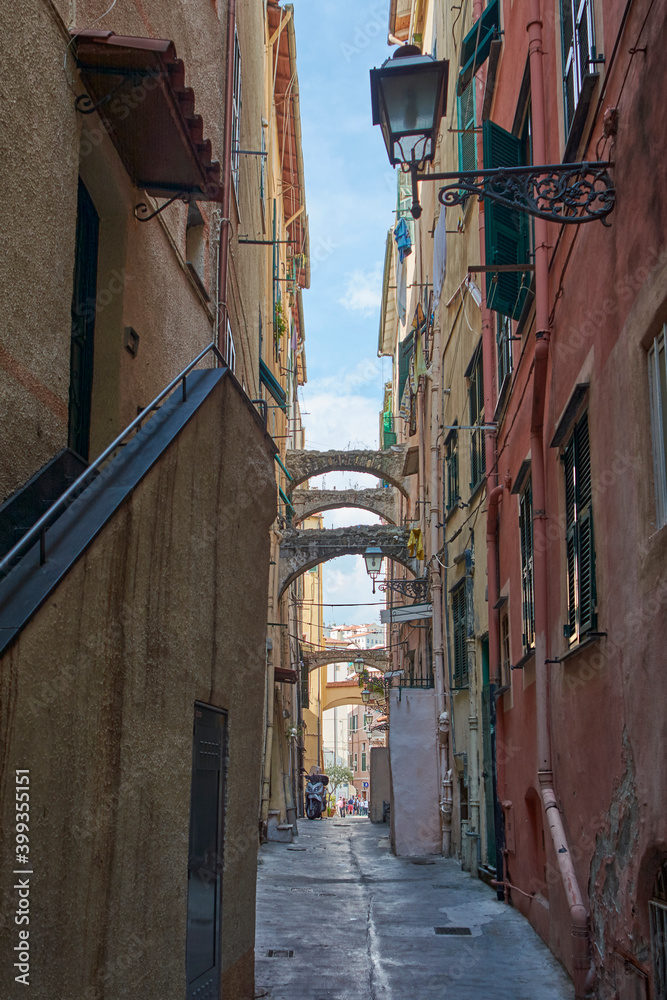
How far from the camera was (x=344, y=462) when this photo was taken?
3092 centimetres

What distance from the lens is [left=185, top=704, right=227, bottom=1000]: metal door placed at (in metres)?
4.95

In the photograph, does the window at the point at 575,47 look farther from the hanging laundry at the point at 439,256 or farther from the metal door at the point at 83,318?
the hanging laundry at the point at 439,256

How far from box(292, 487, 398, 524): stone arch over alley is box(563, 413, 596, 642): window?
995 inches

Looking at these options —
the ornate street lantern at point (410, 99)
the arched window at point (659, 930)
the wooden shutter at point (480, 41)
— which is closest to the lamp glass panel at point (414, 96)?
the ornate street lantern at point (410, 99)

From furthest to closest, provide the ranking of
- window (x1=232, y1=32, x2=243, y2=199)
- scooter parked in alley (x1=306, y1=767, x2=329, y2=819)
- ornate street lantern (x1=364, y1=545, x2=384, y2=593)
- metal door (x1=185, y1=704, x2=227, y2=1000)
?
scooter parked in alley (x1=306, y1=767, x2=329, y2=819)
ornate street lantern (x1=364, y1=545, x2=384, y2=593)
window (x1=232, y1=32, x2=243, y2=199)
metal door (x1=185, y1=704, x2=227, y2=1000)

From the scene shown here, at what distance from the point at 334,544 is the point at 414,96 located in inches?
944

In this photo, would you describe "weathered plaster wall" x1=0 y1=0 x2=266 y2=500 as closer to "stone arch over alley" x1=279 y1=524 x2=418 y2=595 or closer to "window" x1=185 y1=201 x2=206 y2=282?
"window" x1=185 y1=201 x2=206 y2=282

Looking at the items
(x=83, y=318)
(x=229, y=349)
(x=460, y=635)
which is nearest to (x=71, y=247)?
(x=83, y=318)

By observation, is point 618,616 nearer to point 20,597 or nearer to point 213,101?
point 20,597

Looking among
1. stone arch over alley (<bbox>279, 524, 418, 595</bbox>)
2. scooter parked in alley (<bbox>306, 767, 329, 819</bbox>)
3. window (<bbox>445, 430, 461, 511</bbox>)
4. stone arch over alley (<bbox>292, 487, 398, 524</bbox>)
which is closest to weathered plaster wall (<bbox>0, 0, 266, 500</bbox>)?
window (<bbox>445, 430, 461, 511</bbox>)

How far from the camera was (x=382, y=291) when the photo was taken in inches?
1656

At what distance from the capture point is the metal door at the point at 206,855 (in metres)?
4.95

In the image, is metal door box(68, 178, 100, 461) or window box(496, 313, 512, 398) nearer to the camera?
metal door box(68, 178, 100, 461)

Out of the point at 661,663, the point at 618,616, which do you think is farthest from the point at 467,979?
the point at 661,663
